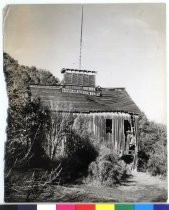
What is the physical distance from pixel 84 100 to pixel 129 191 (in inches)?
16.5

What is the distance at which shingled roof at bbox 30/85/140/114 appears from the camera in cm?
144

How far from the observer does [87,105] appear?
1451 millimetres

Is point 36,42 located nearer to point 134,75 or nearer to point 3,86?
point 3,86

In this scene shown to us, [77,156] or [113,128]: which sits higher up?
[113,128]

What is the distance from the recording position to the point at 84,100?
1450mm

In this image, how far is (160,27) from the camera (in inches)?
57.1

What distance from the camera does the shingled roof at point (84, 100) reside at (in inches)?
56.8

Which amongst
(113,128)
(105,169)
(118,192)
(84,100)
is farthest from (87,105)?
(118,192)

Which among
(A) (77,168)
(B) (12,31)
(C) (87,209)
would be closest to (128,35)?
(B) (12,31)

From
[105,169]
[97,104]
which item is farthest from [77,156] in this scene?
[97,104]

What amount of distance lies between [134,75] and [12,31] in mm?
546

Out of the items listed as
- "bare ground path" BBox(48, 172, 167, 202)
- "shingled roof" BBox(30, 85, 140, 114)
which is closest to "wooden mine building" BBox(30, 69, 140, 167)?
"shingled roof" BBox(30, 85, 140, 114)

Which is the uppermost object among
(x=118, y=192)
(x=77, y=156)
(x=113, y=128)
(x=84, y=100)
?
(x=84, y=100)

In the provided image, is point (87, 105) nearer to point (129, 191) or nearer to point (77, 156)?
point (77, 156)
